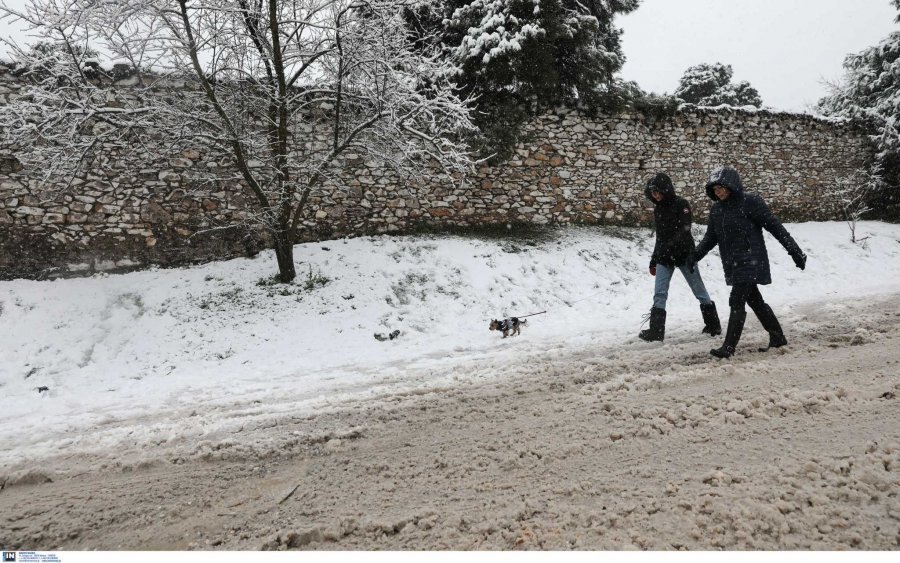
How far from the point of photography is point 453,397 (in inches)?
131

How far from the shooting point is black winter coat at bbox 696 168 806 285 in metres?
3.87

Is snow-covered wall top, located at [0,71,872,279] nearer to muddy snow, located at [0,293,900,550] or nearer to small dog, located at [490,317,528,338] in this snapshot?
small dog, located at [490,317,528,338]

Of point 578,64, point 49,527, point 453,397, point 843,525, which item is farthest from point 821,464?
point 578,64

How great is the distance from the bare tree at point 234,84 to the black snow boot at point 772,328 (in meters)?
4.71

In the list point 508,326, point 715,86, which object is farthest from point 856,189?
point 715,86

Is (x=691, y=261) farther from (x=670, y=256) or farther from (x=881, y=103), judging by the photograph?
(x=881, y=103)

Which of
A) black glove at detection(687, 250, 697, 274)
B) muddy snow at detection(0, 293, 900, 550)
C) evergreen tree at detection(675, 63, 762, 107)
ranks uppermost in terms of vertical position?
evergreen tree at detection(675, 63, 762, 107)

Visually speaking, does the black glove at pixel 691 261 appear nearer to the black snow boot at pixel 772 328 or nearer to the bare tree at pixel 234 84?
the black snow boot at pixel 772 328

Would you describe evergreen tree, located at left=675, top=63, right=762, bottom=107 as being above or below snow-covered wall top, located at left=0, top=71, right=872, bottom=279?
above

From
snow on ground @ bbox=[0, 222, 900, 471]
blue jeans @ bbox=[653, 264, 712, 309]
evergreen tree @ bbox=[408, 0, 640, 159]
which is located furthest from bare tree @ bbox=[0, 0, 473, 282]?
blue jeans @ bbox=[653, 264, 712, 309]

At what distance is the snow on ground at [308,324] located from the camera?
12.0 ft

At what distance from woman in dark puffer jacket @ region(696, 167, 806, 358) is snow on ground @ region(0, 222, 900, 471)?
0.96m

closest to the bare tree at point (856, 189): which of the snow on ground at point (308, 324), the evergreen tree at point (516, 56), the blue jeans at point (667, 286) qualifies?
the snow on ground at point (308, 324)

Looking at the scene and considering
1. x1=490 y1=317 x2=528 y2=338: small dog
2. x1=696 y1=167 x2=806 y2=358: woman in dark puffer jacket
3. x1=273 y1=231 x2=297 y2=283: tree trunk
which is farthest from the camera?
x1=273 y1=231 x2=297 y2=283: tree trunk
